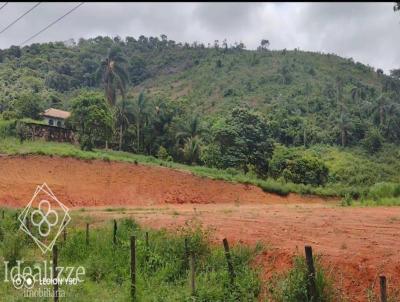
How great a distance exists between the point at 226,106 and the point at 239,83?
1641 cm

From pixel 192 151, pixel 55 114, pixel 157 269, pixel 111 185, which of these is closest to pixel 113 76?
pixel 55 114

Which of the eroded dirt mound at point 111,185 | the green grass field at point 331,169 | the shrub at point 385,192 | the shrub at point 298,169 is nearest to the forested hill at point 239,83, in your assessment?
the green grass field at point 331,169

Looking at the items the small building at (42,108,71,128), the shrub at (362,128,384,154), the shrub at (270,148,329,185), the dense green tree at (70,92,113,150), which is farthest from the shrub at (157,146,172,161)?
the shrub at (362,128,384,154)

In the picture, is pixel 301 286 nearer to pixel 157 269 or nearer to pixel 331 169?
pixel 157 269

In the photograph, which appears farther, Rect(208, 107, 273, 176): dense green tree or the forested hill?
the forested hill

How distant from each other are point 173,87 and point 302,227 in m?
85.8

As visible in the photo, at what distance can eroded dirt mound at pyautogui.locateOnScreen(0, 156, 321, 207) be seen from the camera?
3406 centimetres

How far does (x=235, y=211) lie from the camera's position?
80.6 feet

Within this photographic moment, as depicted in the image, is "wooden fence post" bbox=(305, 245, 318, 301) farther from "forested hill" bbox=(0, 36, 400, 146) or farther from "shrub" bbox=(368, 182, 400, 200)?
"forested hill" bbox=(0, 36, 400, 146)

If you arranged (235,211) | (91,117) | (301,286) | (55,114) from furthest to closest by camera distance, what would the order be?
(55,114) → (91,117) → (235,211) → (301,286)

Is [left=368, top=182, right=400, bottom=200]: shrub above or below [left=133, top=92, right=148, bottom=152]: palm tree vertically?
below

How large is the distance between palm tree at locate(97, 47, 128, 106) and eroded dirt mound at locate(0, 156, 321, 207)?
60.7 ft

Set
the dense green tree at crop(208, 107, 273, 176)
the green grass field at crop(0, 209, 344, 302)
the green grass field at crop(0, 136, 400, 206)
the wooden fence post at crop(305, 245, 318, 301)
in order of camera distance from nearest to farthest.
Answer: the wooden fence post at crop(305, 245, 318, 301), the green grass field at crop(0, 209, 344, 302), the green grass field at crop(0, 136, 400, 206), the dense green tree at crop(208, 107, 273, 176)

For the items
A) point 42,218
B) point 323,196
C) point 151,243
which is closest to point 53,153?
point 42,218
